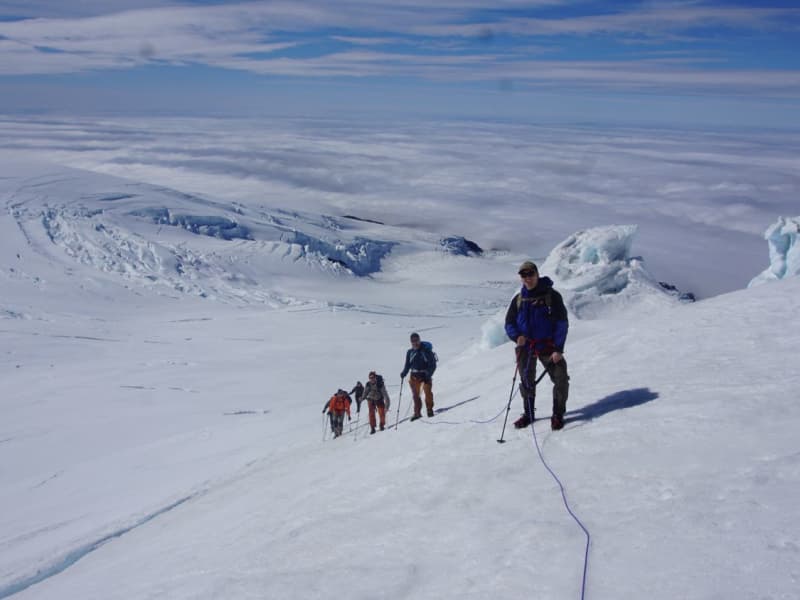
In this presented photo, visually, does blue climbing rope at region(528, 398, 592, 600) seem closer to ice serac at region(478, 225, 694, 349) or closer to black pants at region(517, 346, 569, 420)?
black pants at region(517, 346, 569, 420)

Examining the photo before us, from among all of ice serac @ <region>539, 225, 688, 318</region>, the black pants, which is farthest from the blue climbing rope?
ice serac @ <region>539, 225, 688, 318</region>

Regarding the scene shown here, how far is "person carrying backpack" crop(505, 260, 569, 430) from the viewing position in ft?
18.3

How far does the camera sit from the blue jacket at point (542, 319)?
5621 mm

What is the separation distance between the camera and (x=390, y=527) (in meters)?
4.36

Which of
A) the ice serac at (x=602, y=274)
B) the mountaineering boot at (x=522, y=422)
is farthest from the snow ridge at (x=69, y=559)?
the ice serac at (x=602, y=274)

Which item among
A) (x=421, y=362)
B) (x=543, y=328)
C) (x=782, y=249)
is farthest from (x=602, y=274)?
(x=543, y=328)

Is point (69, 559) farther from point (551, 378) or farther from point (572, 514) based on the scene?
point (572, 514)

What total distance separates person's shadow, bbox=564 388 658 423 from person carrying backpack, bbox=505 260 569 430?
28cm

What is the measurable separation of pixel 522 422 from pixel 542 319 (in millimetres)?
1052

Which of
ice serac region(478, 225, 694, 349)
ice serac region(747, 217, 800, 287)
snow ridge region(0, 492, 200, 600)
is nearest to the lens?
snow ridge region(0, 492, 200, 600)

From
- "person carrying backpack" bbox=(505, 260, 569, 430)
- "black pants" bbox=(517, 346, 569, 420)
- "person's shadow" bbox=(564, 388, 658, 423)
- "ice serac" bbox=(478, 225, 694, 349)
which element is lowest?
"ice serac" bbox=(478, 225, 694, 349)

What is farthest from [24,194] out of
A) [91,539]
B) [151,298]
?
[91,539]

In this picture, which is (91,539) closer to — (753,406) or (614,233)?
(753,406)

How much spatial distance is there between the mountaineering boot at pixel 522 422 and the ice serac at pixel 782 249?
1631cm
